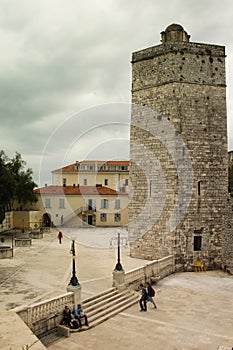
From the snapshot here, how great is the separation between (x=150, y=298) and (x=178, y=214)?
6.86m

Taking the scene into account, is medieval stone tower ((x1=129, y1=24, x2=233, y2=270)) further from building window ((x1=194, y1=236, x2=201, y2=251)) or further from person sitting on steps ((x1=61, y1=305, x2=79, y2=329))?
person sitting on steps ((x1=61, y1=305, x2=79, y2=329))

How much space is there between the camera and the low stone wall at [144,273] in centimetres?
1435

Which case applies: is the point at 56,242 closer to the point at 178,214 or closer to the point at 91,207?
the point at 178,214

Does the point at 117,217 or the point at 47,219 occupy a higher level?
the point at 117,217

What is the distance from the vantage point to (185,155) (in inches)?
771

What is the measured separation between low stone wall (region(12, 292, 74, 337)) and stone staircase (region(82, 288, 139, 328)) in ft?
2.83

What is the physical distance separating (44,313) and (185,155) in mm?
11703

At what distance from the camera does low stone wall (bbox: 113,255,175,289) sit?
14.4 m

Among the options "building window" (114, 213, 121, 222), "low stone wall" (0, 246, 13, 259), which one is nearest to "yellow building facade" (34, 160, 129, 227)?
"building window" (114, 213, 121, 222)

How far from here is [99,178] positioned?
52531 millimetres

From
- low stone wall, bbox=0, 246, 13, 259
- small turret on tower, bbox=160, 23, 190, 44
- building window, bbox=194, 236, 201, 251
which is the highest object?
small turret on tower, bbox=160, 23, 190, 44

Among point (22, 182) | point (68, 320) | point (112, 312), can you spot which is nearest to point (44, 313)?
point (68, 320)

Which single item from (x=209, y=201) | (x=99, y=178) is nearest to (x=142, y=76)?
(x=209, y=201)

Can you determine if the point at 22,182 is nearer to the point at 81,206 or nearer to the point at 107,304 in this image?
the point at 81,206
